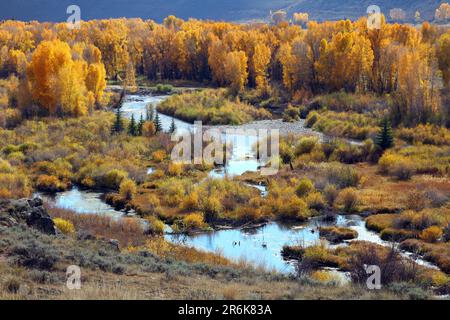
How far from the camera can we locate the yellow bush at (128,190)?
3092 centimetres

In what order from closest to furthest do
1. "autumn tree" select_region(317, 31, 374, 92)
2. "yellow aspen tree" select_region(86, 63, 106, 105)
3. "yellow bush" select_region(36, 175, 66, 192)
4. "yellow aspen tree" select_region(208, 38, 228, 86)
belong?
"yellow bush" select_region(36, 175, 66, 192), "yellow aspen tree" select_region(86, 63, 106, 105), "autumn tree" select_region(317, 31, 374, 92), "yellow aspen tree" select_region(208, 38, 228, 86)

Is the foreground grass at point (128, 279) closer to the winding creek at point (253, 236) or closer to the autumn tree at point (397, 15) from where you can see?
the winding creek at point (253, 236)

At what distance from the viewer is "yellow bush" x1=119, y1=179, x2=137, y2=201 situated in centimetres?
3092

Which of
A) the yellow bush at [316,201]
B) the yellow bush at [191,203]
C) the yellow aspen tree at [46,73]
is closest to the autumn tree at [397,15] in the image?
the yellow aspen tree at [46,73]

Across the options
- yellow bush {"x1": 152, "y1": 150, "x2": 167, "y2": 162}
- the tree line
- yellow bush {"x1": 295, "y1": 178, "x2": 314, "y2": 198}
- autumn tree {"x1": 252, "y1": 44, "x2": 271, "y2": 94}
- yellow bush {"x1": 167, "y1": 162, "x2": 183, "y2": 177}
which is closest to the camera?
yellow bush {"x1": 295, "y1": 178, "x2": 314, "y2": 198}

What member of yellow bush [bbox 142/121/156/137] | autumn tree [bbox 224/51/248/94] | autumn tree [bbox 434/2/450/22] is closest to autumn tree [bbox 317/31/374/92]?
autumn tree [bbox 224/51/248/94]

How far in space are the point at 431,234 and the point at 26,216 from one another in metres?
15.1

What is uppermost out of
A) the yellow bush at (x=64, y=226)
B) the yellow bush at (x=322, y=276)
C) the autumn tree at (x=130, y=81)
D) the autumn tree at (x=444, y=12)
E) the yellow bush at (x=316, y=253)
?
the autumn tree at (x=444, y=12)

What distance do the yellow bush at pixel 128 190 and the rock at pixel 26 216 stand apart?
8.75 meters

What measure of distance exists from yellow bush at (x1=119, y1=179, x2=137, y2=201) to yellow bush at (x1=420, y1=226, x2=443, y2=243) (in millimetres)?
14041

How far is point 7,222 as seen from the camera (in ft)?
67.2

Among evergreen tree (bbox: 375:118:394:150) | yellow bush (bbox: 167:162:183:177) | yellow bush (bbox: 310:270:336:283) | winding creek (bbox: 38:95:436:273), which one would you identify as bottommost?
winding creek (bbox: 38:95:436:273)

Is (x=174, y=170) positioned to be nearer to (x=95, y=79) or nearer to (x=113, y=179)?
(x=113, y=179)

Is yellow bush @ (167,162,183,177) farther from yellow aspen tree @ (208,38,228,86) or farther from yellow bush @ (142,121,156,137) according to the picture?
yellow aspen tree @ (208,38,228,86)
